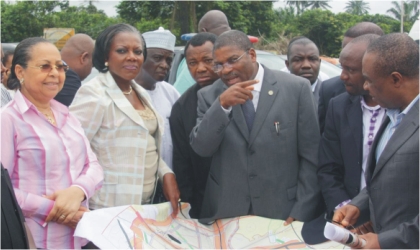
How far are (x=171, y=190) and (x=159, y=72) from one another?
47.5 inches

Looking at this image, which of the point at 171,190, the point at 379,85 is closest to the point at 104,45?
the point at 171,190

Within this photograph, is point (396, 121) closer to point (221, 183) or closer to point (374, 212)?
point (374, 212)

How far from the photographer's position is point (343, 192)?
130 inches

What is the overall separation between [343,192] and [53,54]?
1.89m

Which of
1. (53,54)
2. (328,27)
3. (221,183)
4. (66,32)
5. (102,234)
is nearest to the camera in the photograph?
(102,234)

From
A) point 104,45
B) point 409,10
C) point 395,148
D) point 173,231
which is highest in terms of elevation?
point 104,45

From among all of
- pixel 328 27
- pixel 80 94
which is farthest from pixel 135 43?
pixel 328 27

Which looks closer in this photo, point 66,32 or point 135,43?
point 135,43

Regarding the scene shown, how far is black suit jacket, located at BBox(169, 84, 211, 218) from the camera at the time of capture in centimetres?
389

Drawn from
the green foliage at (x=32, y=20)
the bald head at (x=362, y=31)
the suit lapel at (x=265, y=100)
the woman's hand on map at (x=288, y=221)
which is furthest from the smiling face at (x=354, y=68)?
the green foliage at (x=32, y=20)

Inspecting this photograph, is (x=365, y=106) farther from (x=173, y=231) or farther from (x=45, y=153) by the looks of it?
(x=45, y=153)

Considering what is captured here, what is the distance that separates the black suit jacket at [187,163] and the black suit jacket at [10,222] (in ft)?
5.06

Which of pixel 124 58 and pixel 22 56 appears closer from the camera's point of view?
pixel 22 56

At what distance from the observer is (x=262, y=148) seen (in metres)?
3.38
